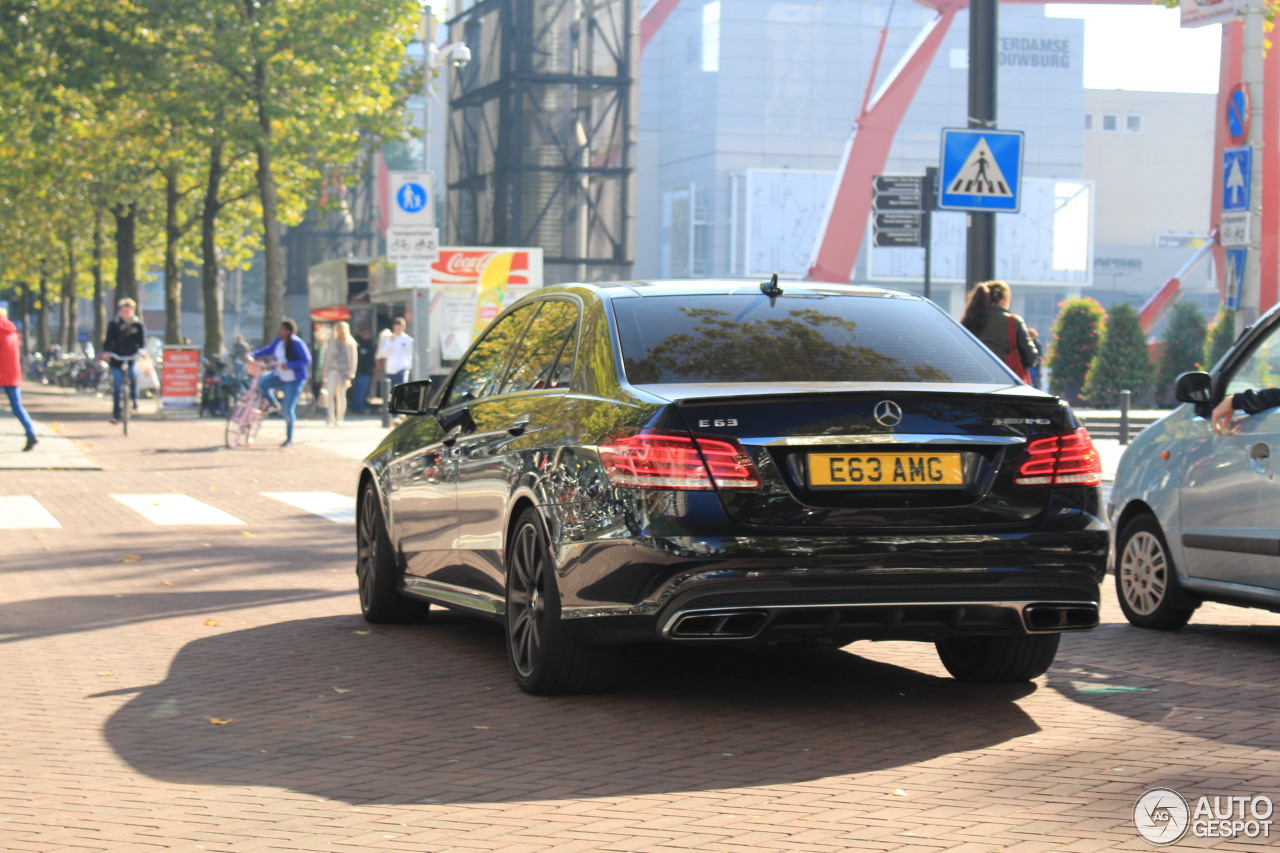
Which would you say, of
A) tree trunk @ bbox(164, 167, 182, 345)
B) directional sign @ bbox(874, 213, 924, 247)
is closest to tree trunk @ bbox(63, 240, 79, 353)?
tree trunk @ bbox(164, 167, 182, 345)

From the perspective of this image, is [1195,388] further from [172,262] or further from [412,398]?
[172,262]

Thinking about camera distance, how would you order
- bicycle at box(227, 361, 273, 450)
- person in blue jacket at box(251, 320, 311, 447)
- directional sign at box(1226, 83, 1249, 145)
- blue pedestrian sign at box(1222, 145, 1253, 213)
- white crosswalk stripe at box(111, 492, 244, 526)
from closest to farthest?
1. blue pedestrian sign at box(1222, 145, 1253, 213)
2. directional sign at box(1226, 83, 1249, 145)
3. white crosswalk stripe at box(111, 492, 244, 526)
4. bicycle at box(227, 361, 273, 450)
5. person in blue jacket at box(251, 320, 311, 447)

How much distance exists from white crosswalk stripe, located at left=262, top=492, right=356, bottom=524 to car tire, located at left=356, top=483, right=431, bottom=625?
18.0 feet

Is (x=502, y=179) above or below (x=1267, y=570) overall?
above

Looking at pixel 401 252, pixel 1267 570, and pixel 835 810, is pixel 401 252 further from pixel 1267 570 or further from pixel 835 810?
pixel 835 810

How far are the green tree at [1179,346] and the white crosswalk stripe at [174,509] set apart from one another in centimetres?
2564

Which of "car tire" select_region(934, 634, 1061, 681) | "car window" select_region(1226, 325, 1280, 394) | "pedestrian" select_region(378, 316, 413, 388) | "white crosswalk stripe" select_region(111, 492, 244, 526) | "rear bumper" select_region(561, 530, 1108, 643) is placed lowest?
"white crosswalk stripe" select_region(111, 492, 244, 526)

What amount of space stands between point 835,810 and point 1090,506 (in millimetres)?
1797

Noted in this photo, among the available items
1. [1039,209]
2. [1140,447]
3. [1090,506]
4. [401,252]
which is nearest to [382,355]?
[401,252]

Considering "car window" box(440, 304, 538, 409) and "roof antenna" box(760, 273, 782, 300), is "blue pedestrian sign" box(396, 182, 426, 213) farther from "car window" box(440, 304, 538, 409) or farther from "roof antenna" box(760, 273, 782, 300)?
"roof antenna" box(760, 273, 782, 300)

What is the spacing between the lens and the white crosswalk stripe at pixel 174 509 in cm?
1435

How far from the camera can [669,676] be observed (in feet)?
23.2

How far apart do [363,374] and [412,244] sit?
17.0 metres

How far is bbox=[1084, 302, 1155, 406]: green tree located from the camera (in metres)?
35.8
